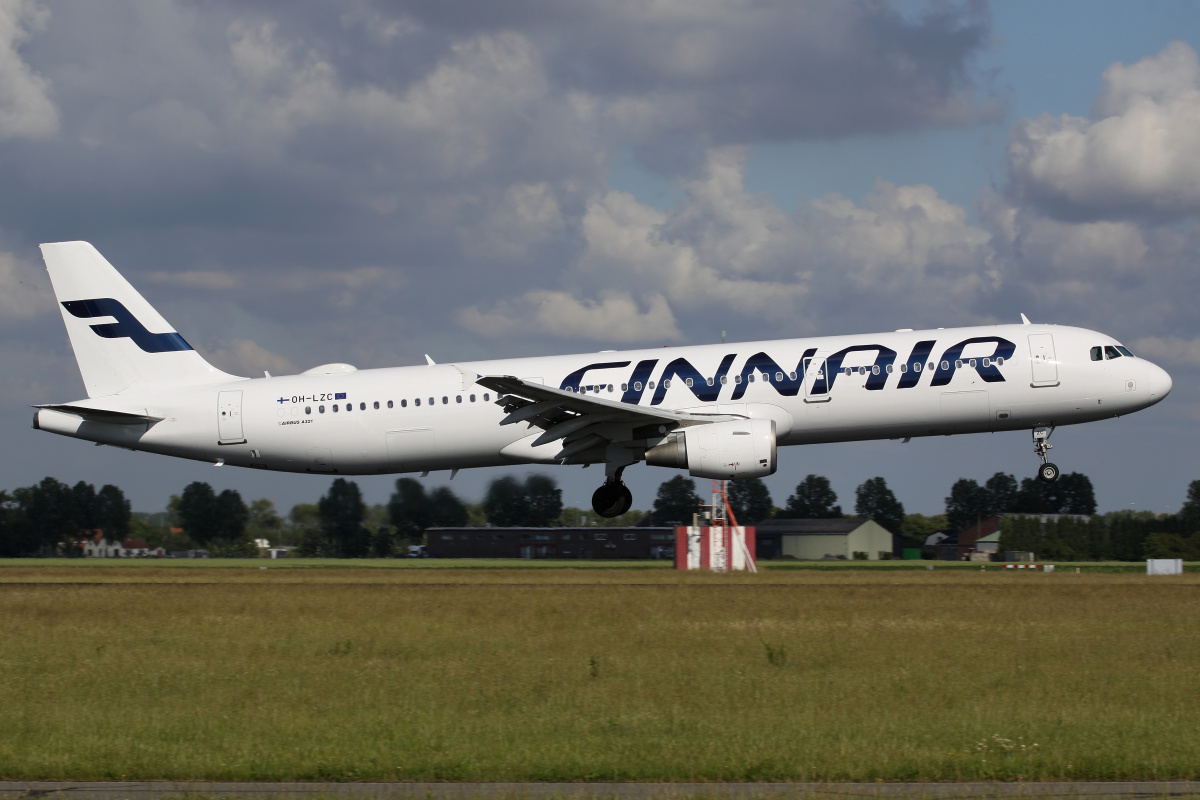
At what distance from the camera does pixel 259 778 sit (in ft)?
31.5

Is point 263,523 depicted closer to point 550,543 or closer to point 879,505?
point 550,543

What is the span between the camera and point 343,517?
49188 millimetres

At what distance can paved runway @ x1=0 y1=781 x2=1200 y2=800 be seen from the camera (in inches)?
341

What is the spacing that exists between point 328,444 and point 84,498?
3045 centimetres

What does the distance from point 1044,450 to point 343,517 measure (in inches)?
1170

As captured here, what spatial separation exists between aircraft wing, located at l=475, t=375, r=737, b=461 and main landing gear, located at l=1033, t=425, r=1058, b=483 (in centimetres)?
781

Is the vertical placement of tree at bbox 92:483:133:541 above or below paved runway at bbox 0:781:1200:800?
above

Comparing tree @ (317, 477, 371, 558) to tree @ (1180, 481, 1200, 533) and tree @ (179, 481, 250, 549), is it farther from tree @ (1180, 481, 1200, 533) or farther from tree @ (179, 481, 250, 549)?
tree @ (1180, 481, 1200, 533)

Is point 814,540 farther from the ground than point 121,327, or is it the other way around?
point 121,327

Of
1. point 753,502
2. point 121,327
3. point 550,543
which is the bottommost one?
point 550,543

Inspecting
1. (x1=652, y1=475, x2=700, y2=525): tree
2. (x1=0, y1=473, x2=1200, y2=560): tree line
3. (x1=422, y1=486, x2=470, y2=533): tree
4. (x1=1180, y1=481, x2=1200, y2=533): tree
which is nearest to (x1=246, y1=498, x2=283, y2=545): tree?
(x1=0, y1=473, x2=1200, y2=560): tree line

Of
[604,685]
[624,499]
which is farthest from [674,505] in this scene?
[604,685]

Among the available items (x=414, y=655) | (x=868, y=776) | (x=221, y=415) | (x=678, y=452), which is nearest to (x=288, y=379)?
(x=221, y=415)

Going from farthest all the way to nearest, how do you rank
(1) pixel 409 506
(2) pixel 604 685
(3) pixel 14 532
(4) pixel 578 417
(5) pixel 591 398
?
(3) pixel 14 532
(1) pixel 409 506
(4) pixel 578 417
(5) pixel 591 398
(2) pixel 604 685
